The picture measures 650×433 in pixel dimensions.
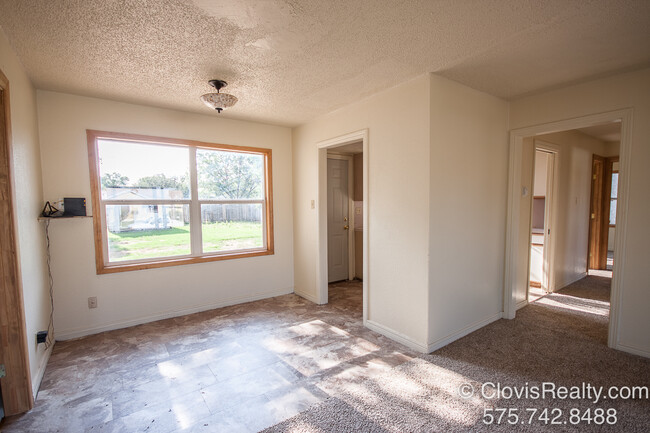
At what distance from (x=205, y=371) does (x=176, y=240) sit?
1827 millimetres

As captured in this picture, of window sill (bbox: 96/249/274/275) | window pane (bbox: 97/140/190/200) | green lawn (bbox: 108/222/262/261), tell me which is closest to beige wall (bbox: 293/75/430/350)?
window sill (bbox: 96/249/274/275)

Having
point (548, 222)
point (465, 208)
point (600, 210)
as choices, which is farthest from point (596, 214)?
point (465, 208)

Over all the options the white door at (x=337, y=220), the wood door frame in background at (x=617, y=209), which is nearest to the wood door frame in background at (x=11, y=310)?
the white door at (x=337, y=220)

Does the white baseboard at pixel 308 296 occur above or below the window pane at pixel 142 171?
below

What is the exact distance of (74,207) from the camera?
9.78ft

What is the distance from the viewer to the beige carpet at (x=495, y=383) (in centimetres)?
186

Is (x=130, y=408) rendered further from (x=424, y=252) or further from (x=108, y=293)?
(x=424, y=252)

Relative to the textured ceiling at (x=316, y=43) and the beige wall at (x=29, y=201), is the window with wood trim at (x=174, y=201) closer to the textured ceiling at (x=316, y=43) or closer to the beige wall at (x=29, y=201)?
the beige wall at (x=29, y=201)

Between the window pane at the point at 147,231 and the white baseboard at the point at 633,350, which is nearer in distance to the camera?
the white baseboard at the point at 633,350

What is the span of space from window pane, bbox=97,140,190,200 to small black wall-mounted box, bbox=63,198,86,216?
303 mm

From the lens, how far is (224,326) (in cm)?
338

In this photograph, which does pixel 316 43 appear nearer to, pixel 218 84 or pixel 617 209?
pixel 218 84

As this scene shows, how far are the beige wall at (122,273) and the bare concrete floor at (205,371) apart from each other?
9.3 inches

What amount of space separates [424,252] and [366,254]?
0.73 metres
